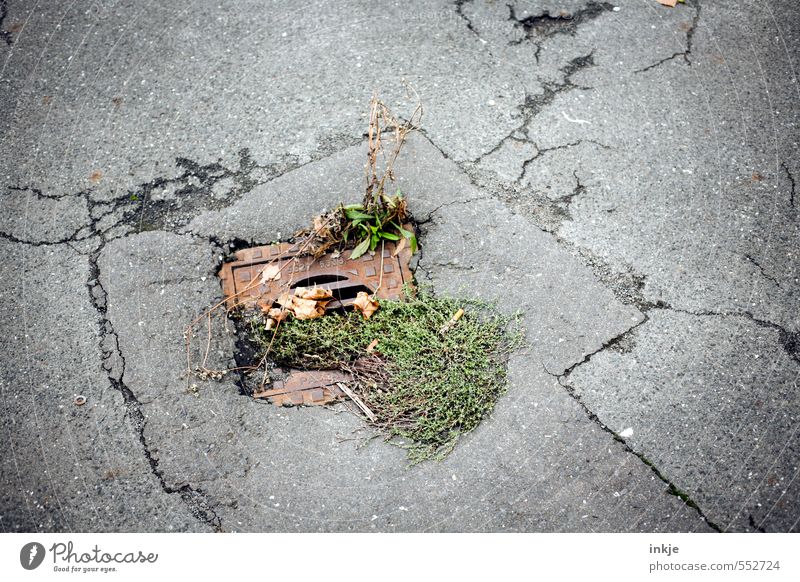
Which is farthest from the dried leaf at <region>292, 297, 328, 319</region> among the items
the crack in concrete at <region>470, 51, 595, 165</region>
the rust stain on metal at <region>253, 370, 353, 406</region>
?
the crack in concrete at <region>470, 51, 595, 165</region>

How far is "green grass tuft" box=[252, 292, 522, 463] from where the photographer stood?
2.80 m

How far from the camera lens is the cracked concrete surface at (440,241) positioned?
2711 millimetres

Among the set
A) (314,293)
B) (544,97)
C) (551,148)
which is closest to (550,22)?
(544,97)

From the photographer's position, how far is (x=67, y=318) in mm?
3092

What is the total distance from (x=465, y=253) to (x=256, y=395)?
4.10ft

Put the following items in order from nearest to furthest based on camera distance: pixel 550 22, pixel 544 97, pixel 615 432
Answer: pixel 615 432
pixel 544 97
pixel 550 22

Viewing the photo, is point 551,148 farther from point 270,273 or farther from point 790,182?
point 270,273

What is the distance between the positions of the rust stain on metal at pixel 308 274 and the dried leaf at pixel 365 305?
0.19 feet

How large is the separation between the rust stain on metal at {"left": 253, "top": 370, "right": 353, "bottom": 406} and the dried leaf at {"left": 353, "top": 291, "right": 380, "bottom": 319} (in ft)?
1.02

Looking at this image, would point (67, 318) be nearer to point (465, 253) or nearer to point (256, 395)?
point (256, 395)

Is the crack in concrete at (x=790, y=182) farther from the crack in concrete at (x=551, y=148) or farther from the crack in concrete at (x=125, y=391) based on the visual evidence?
the crack in concrete at (x=125, y=391)

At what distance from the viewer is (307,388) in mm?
2953

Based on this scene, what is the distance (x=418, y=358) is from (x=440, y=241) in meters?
0.68

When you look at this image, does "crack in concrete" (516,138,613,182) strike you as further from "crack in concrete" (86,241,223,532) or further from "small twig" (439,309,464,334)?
"crack in concrete" (86,241,223,532)
